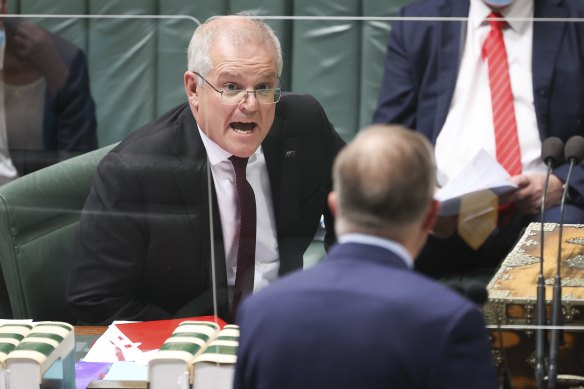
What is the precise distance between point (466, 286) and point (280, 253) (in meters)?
0.46

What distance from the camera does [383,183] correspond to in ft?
5.14

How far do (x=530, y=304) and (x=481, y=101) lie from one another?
47 centimetres

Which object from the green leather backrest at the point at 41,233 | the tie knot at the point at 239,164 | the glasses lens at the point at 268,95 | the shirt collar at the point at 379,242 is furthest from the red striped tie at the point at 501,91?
the shirt collar at the point at 379,242

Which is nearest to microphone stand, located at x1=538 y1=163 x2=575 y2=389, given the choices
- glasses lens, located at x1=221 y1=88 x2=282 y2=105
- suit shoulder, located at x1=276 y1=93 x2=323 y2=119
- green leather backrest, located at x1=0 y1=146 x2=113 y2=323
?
suit shoulder, located at x1=276 y1=93 x2=323 y2=119

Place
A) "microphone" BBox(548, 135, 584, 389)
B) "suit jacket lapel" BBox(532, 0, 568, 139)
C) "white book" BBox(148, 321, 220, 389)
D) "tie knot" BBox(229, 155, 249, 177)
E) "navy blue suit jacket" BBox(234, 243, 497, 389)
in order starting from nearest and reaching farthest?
"navy blue suit jacket" BBox(234, 243, 497, 389) → "white book" BBox(148, 321, 220, 389) → "microphone" BBox(548, 135, 584, 389) → "suit jacket lapel" BBox(532, 0, 568, 139) → "tie knot" BBox(229, 155, 249, 177)

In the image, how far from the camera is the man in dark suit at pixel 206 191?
8.63 ft

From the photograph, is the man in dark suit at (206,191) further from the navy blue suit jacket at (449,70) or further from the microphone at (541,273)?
the microphone at (541,273)

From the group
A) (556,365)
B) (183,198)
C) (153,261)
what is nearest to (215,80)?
(183,198)

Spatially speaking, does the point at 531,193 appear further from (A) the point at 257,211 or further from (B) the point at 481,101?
(A) the point at 257,211

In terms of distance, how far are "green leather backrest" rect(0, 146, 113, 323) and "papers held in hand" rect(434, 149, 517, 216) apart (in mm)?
850

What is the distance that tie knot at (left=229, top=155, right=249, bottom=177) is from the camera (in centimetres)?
268

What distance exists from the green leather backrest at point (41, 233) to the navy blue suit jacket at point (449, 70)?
754 millimetres

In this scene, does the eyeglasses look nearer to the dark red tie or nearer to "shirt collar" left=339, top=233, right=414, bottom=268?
the dark red tie

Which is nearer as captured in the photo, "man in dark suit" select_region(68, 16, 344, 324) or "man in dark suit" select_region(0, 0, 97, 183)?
"man in dark suit" select_region(68, 16, 344, 324)
